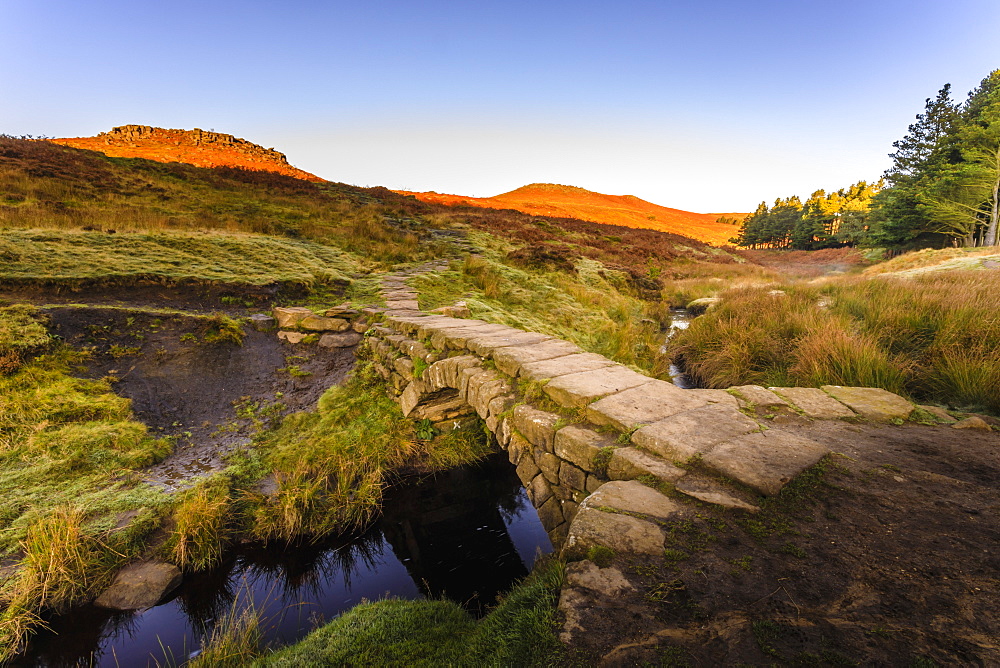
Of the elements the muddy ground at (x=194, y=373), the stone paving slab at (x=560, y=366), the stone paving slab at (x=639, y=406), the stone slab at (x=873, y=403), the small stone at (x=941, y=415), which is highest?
the stone paving slab at (x=560, y=366)

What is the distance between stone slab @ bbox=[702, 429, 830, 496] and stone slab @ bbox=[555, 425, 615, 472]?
595 mm

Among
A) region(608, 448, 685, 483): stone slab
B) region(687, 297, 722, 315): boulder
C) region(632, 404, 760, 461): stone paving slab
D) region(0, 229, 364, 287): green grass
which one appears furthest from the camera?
region(687, 297, 722, 315): boulder

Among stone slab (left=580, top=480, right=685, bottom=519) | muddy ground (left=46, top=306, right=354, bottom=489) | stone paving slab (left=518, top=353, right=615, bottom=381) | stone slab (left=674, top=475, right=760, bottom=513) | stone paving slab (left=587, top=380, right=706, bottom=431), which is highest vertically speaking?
stone paving slab (left=518, top=353, right=615, bottom=381)

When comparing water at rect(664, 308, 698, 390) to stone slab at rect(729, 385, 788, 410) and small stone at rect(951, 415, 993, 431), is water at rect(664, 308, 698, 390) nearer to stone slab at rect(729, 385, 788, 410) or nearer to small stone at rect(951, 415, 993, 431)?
stone slab at rect(729, 385, 788, 410)

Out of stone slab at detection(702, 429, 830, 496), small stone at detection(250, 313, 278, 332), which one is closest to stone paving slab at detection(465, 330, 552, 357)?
stone slab at detection(702, 429, 830, 496)

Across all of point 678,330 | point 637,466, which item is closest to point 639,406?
point 637,466

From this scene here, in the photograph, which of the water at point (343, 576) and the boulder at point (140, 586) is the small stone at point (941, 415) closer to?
the water at point (343, 576)

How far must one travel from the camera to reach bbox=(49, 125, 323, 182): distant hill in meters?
23.5

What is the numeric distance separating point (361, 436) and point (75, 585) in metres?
2.44

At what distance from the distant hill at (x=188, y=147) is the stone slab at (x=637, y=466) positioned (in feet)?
81.4

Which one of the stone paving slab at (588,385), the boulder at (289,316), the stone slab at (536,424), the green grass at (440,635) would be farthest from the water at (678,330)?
the boulder at (289,316)

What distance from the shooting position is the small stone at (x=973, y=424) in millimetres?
2578

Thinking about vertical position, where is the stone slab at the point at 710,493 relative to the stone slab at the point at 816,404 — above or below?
below

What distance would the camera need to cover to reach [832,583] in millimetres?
1405
